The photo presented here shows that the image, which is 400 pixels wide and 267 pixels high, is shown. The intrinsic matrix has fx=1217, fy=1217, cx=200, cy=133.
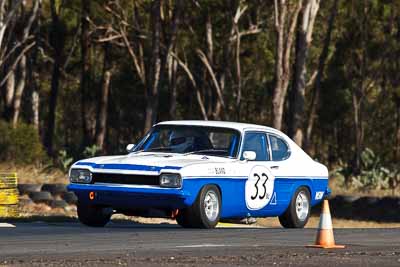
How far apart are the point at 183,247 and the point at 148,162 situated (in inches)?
110

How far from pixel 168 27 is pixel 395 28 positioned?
37.8 ft

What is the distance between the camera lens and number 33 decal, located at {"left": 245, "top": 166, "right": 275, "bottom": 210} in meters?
16.3

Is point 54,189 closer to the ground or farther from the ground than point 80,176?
closer to the ground

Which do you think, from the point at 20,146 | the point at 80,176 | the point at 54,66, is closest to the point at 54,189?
the point at 80,176

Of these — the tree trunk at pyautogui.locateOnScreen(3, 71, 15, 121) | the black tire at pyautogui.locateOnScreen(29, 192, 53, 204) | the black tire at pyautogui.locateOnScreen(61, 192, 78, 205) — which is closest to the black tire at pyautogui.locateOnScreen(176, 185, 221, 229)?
the black tire at pyautogui.locateOnScreen(29, 192, 53, 204)

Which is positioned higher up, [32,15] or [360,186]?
[32,15]

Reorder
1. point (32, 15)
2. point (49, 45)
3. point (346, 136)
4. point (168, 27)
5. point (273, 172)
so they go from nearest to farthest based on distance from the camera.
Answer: point (273, 172) < point (32, 15) < point (168, 27) < point (49, 45) < point (346, 136)

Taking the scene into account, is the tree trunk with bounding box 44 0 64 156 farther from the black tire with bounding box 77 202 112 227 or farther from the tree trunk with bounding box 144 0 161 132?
the black tire with bounding box 77 202 112 227

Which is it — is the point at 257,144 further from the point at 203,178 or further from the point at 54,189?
the point at 54,189

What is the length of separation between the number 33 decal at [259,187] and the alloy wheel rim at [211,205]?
2.36 feet

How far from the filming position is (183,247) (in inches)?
497

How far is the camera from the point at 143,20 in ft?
164

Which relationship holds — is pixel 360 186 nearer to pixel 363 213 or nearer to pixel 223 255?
pixel 363 213

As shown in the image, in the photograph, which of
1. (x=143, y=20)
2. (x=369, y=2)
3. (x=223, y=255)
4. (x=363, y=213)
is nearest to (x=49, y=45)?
(x=143, y=20)
